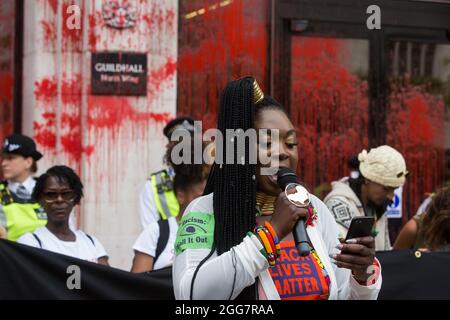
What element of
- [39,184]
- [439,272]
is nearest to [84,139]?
[39,184]

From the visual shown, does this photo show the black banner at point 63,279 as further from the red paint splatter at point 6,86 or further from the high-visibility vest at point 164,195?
the red paint splatter at point 6,86

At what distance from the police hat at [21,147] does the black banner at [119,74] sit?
46.4 inches

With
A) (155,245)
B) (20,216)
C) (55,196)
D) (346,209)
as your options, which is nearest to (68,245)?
(55,196)

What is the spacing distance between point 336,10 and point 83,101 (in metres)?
2.92

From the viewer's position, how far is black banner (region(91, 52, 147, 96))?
8391 millimetres

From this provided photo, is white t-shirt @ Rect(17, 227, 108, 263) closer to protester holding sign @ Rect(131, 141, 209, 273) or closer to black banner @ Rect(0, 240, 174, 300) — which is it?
protester holding sign @ Rect(131, 141, 209, 273)

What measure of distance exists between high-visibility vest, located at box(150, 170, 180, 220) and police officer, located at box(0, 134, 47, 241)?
0.90m

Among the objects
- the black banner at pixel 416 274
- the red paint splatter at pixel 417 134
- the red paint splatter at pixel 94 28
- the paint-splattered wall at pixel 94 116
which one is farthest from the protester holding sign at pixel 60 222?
the red paint splatter at pixel 417 134

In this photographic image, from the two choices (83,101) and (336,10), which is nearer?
(83,101)

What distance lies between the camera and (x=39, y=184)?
6.05 metres

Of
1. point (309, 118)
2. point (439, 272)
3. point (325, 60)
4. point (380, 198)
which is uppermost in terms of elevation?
point (325, 60)

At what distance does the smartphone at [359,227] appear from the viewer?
10.8 ft

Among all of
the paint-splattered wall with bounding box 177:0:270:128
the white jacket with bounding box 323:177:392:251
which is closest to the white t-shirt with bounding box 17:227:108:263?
the white jacket with bounding box 323:177:392:251
